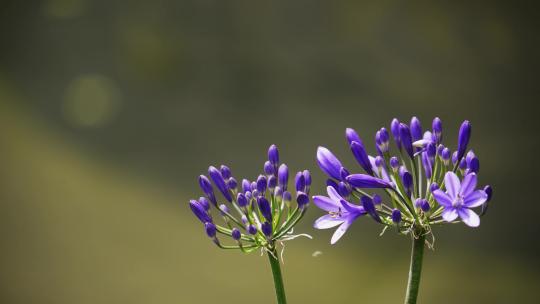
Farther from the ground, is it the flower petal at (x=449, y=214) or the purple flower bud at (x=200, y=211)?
the purple flower bud at (x=200, y=211)

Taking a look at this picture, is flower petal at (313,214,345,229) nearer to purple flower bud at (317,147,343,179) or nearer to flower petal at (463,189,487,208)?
purple flower bud at (317,147,343,179)

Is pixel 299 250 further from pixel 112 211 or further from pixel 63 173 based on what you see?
pixel 63 173

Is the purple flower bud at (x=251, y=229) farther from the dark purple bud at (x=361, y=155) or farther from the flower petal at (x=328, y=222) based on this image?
the dark purple bud at (x=361, y=155)

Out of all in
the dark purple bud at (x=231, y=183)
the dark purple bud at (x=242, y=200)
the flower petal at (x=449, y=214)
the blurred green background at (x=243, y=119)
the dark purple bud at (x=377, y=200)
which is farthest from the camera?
A: the blurred green background at (x=243, y=119)

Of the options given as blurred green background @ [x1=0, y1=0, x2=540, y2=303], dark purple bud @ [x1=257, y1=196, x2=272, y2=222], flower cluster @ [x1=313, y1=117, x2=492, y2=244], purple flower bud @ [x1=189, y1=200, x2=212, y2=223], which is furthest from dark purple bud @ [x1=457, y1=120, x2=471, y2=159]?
blurred green background @ [x1=0, y1=0, x2=540, y2=303]

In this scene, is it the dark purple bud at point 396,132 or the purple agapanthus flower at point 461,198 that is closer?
the purple agapanthus flower at point 461,198

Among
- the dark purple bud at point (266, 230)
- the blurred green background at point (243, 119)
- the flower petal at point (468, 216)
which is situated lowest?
the flower petal at point (468, 216)

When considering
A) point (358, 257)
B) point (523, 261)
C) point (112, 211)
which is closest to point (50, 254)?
point (112, 211)

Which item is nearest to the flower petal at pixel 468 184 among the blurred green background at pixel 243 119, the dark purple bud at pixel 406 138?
the dark purple bud at pixel 406 138
